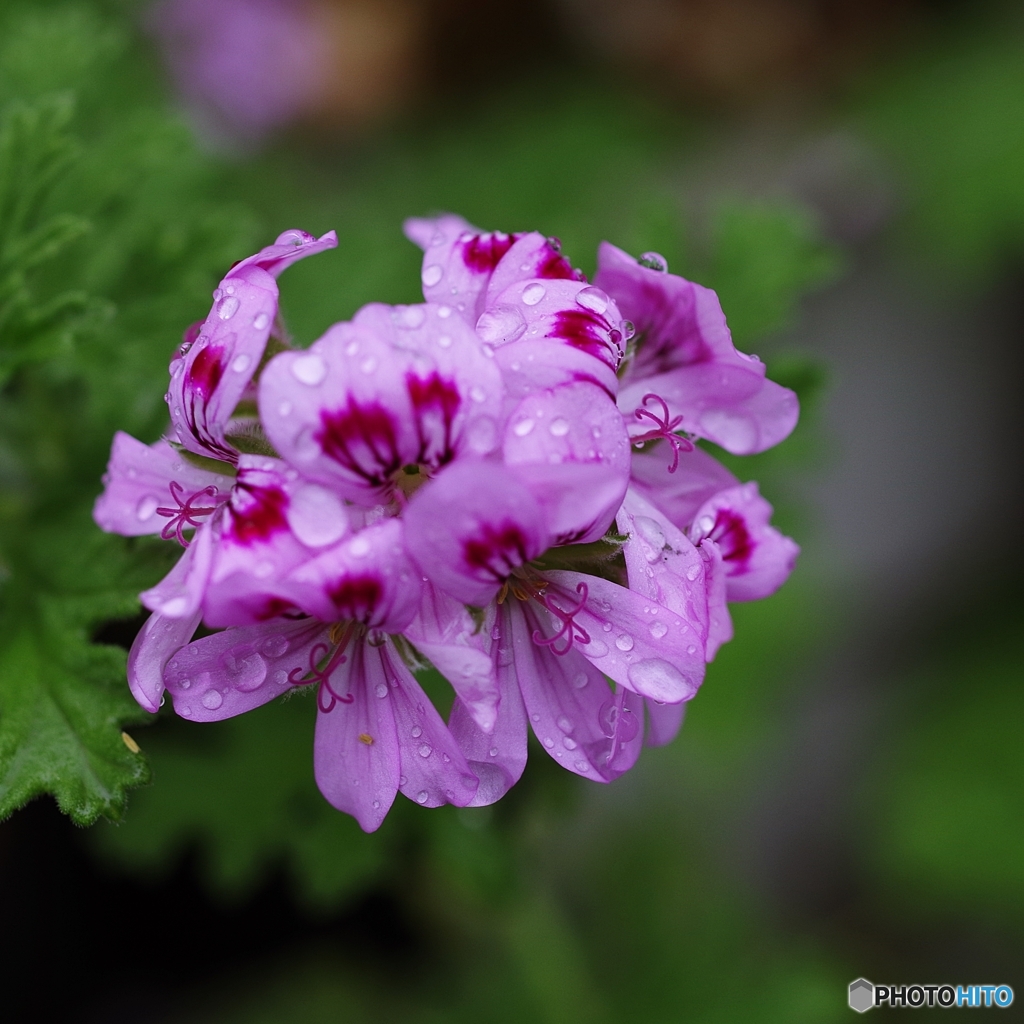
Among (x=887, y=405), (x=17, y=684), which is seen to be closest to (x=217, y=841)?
(x=17, y=684)

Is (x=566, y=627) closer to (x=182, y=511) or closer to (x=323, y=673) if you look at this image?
(x=323, y=673)

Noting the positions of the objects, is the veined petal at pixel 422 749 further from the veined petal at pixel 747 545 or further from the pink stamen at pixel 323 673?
the veined petal at pixel 747 545

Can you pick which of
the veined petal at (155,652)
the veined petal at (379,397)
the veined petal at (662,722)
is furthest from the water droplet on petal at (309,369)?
the veined petal at (662,722)

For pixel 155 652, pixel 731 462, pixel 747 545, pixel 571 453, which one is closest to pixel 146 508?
pixel 155 652

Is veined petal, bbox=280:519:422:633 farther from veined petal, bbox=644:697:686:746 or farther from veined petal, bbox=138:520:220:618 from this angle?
veined petal, bbox=644:697:686:746

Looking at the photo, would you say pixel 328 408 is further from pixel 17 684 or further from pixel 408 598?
pixel 17 684

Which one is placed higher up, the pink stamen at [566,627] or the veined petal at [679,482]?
the veined petal at [679,482]
